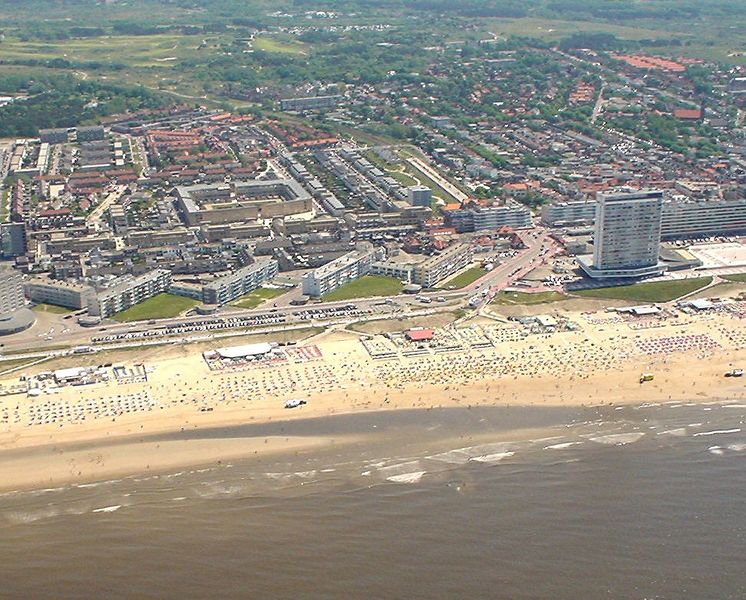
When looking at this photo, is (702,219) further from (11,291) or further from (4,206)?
(4,206)

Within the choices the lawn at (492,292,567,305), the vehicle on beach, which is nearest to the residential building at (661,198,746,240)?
the lawn at (492,292,567,305)

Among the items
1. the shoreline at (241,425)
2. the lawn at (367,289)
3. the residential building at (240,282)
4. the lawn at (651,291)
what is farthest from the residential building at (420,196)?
the shoreline at (241,425)

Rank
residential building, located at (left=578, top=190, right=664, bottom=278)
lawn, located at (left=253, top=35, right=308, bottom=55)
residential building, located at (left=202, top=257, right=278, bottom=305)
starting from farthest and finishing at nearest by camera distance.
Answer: lawn, located at (left=253, top=35, right=308, bottom=55)
residential building, located at (left=578, top=190, right=664, bottom=278)
residential building, located at (left=202, top=257, right=278, bottom=305)

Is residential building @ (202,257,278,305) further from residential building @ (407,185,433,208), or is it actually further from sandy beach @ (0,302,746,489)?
residential building @ (407,185,433,208)

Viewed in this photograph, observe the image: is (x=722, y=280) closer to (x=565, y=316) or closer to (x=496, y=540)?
(x=565, y=316)

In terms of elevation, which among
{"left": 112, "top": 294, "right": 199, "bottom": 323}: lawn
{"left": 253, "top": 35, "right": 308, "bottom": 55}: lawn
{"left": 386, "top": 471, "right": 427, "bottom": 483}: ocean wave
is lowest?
{"left": 386, "top": 471, "right": 427, "bottom": 483}: ocean wave

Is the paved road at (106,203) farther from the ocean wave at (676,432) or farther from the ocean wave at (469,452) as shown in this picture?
the ocean wave at (676,432)
